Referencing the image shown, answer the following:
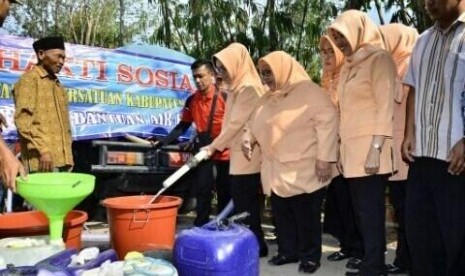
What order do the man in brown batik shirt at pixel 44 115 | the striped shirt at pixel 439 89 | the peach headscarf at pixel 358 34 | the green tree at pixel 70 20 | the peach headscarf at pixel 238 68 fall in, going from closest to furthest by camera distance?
the striped shirt at pixel 439 89 → the peach headscarf at pixel 358 34 → the man in brown batik shirt at pixel 44 115 → the peach headscarf at pixel 238 68 → the green tree at pixel 70 20

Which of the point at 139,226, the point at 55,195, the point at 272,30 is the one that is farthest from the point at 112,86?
the point at 272,30

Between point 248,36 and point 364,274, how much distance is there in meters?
6.39

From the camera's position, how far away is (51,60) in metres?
4.07

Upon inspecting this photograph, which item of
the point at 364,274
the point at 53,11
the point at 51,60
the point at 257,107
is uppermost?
the point at 53,11

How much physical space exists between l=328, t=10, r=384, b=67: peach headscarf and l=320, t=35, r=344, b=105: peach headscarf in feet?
1.13

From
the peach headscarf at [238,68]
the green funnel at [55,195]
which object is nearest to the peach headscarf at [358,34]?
the peach headscarf at [238,68]

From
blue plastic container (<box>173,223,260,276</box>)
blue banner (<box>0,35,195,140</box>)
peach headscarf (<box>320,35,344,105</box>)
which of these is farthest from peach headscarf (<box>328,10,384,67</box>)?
blue banner (<box>0,35,195,140</box>)

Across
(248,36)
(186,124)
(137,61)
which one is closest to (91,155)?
(186,124)

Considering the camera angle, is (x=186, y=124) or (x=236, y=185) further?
(x=186, y=124)

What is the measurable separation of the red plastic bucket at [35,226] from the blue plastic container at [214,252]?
2.27 feet

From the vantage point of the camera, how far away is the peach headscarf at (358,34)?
10.6 feet

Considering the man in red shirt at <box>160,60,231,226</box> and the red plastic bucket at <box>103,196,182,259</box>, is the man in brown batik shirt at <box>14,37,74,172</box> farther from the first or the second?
the man in red shirt at <box>160,60,231,226</box>

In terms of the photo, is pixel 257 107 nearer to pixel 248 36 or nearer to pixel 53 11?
pixel 248 36

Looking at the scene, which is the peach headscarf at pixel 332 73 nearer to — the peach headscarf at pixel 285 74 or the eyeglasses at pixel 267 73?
the peach headscarf at pixel 285 74
